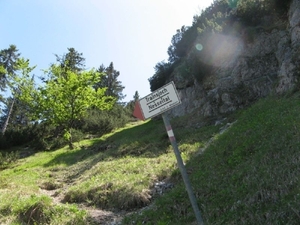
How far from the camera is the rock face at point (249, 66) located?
15.5m

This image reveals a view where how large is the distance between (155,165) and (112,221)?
4.54m

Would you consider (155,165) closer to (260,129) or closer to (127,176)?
(127,176)

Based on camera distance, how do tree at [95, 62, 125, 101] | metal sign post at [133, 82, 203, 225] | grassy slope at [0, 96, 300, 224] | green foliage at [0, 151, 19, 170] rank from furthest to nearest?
tree at [95, 62, 125, 101] → green foliage at [0, 151, 19, 170] → grassy slope at [0, 96, 300, 224] → metal sign post at [133, 82, 203, 225]

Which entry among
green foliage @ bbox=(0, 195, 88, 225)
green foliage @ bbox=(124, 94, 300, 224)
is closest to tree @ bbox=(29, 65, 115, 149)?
green foliage @ bbox=(0, 195, 88, 225)

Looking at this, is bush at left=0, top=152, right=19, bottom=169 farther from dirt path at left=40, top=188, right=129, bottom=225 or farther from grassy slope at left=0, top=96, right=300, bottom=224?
dirt path at left=40, top=188, right=129, bottom=225

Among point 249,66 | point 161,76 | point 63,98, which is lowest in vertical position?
point 249,66

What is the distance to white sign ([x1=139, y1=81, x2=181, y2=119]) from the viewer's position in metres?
4.18

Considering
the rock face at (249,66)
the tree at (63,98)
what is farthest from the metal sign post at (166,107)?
the tree at (63,98)

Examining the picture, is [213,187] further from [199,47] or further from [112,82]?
[112,82]

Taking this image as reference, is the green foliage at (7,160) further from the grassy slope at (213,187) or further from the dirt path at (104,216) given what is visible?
the dirt path at (104,216)

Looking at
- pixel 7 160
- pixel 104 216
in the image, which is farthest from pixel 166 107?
pixel 7 160

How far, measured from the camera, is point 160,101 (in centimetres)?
428

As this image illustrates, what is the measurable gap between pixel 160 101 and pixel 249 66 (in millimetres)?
18089

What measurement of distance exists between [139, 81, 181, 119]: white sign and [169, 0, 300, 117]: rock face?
454 inches
